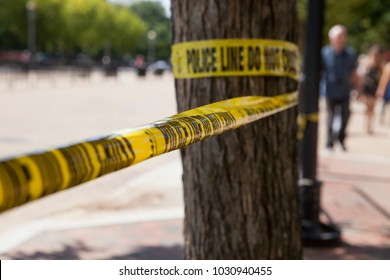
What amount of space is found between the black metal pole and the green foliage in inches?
2603

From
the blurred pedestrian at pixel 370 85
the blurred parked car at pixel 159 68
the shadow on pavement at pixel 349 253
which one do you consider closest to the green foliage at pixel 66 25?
the blurred parked car at pixel 159 68

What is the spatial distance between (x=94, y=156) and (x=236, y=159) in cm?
152

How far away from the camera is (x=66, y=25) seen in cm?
7612

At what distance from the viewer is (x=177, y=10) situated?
9.64ft

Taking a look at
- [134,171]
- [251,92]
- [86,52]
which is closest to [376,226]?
[251,92]

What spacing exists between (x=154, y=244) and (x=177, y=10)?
263cm

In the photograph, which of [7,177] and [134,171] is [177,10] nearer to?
[7,177]

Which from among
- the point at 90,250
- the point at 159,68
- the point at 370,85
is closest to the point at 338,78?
the point at 370,85

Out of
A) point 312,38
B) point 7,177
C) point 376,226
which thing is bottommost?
point 376,226

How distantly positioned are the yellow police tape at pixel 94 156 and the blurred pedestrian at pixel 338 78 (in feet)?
25.4

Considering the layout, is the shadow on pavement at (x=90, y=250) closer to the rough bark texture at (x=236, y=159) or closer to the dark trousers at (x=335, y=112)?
the rough bark texture at (x=236, y=159)

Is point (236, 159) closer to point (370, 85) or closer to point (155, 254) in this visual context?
point (155, 254)

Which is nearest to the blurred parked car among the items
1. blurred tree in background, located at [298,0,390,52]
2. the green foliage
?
the green foliage

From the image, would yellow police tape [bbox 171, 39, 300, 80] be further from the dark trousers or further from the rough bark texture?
the dark trousers
